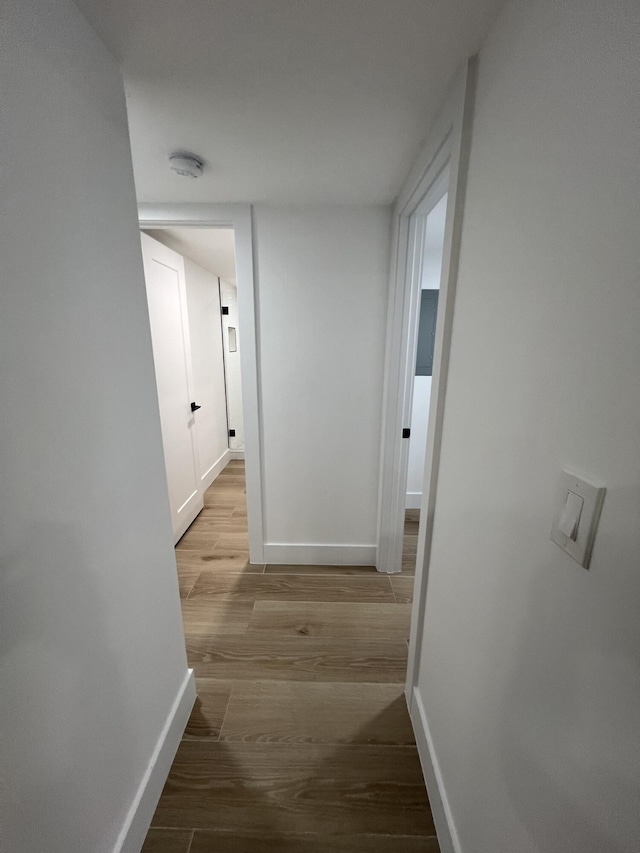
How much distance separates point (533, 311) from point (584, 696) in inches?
24.7

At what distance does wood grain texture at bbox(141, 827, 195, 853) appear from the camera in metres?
0.96

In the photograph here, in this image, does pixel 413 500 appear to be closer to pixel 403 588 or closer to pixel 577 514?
pixel 403 588

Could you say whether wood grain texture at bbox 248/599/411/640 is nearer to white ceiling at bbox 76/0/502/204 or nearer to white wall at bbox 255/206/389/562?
white wall at bbox 255/206/389/562

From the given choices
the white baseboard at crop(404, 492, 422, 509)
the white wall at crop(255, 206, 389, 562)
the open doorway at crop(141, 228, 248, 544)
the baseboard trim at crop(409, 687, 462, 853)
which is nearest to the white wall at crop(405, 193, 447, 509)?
the white baseboard at crop(404, 492, 422, 509)

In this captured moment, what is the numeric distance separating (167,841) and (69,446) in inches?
49.5

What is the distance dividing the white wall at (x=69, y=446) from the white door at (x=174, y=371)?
4.07 feet

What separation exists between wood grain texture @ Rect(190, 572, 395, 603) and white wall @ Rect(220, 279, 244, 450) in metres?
2.03

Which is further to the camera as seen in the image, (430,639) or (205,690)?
(205,690)

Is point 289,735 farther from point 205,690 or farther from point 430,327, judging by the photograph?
point 430,327

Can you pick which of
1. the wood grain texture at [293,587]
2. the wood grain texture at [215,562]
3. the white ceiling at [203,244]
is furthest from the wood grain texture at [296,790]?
the white ceiling at [203,244]

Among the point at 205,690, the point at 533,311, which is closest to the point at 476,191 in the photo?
the point at 533,311

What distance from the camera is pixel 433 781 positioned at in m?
1.03

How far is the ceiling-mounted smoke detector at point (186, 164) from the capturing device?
124 centimetres

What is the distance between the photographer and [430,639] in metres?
1.12
